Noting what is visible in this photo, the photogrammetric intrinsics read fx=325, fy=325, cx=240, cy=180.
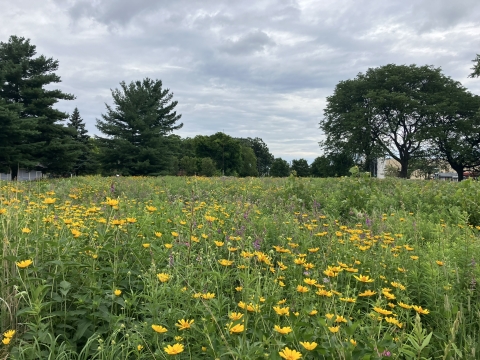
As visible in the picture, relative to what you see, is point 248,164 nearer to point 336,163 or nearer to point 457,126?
point 336,163

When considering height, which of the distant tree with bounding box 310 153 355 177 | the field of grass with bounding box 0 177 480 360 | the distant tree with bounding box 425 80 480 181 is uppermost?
the distant tree with bounding box 425 80 480 181

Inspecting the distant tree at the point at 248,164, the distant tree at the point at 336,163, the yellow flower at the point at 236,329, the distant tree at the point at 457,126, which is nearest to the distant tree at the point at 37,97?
the distant tree at the point at 336,163

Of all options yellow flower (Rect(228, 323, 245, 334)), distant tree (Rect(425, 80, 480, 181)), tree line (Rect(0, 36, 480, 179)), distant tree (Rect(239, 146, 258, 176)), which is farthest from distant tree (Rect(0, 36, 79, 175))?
distant tree (Rect(239, 146, 258, 176))

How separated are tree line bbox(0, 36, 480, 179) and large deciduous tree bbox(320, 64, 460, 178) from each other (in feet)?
0.30

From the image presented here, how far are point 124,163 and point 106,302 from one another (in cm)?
3095

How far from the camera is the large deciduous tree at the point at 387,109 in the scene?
30.1 meters

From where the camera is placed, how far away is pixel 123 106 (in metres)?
31.2

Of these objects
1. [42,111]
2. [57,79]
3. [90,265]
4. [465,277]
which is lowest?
[465,277]

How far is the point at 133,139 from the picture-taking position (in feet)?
103

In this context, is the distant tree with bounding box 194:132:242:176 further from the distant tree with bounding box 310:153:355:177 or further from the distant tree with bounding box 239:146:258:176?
the distant tree with bounding box 310:153:355:177

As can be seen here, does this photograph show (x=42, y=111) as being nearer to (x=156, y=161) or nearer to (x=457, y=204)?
(x=156, y=161)

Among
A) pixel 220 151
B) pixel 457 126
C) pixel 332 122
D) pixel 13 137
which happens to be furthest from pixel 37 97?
pixel 220 151

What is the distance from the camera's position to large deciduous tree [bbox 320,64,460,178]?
30.1 metres

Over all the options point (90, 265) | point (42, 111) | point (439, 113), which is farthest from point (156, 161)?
point (90, 265)
